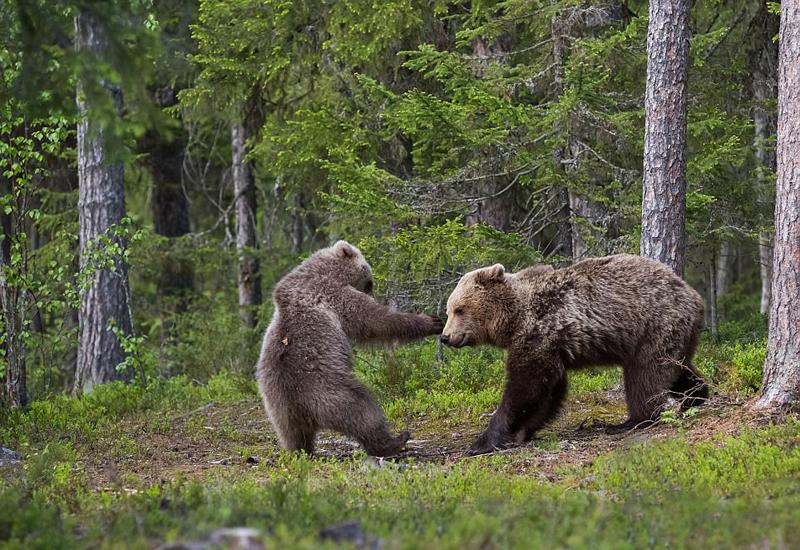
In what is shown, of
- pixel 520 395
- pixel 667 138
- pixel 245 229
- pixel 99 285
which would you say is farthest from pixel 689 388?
pixel 245 229

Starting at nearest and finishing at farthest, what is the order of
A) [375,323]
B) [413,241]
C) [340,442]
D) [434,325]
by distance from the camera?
[375,323]
[434,325]
[340,442]
[413,241]

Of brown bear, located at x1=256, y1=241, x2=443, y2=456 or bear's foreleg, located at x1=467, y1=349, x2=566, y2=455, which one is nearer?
brown bear, located at x1=256, y1=241, x2=443, y2=456

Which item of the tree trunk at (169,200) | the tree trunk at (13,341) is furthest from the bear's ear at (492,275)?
the tree trunk at (169,200)

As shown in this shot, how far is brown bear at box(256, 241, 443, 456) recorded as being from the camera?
9312 mm

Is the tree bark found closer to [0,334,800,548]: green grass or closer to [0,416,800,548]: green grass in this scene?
[0,334,800,548]: green grass

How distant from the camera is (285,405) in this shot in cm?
941

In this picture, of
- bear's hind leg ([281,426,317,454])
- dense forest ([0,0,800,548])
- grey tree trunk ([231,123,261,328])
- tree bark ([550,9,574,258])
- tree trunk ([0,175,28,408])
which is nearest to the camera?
dense forest ([0,0,800,548])

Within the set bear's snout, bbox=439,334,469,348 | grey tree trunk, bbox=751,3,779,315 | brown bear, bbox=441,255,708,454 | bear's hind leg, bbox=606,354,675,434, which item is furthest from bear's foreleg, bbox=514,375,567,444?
grey tree trunk, bbox=751,3,779,315

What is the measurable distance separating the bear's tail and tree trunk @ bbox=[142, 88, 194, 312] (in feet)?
50.9

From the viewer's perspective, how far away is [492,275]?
33.8 feet

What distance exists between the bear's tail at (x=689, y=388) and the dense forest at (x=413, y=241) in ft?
0.57

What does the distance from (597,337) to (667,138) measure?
2884 millimetres

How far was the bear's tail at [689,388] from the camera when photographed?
9.97 meters

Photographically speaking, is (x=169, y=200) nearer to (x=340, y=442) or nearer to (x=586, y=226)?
(x=586, y=226)
